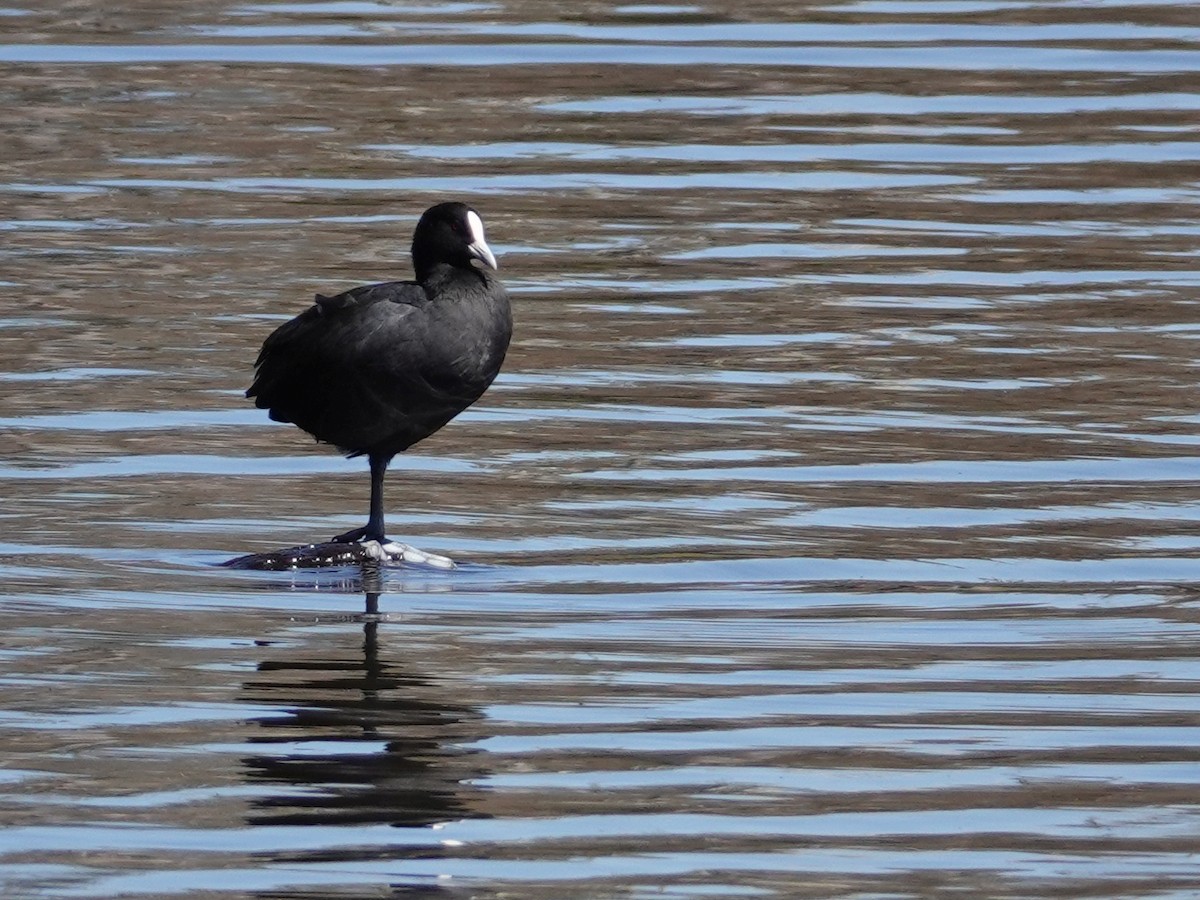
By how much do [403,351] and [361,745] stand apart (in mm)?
1958

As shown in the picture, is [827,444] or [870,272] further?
[870,272]

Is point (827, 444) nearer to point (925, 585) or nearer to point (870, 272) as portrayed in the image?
point (925, 585)

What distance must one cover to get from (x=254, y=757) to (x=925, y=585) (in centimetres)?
249

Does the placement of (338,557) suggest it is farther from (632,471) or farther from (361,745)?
(361,745)

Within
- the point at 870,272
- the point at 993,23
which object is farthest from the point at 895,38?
the point at 870,272

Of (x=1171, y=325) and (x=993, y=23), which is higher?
(x=993, y=23)

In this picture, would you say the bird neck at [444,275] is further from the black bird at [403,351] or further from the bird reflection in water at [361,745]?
the bird reflection in water at [361,745]

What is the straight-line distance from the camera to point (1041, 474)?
9344 millimetres

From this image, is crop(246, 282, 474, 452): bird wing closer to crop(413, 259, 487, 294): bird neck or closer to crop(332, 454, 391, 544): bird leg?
→ crop(413, 259, 487, 294): bird neck

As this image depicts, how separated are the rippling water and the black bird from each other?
1.54ft

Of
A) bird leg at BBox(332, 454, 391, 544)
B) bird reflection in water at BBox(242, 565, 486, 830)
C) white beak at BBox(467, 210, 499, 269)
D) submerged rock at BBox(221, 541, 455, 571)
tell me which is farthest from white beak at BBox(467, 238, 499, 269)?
bird reflection in water at BBox(242, 565, 486, 830)

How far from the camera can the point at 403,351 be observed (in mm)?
8055

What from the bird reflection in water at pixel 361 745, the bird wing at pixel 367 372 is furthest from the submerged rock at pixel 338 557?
the bird reflection in water at pixel 361 745

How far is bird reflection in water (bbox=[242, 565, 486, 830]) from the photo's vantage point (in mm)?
5914
